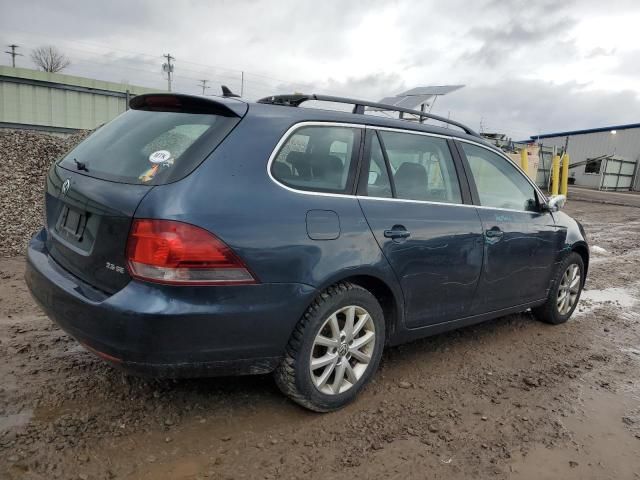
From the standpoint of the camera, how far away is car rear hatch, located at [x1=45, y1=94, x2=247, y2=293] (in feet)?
8.11

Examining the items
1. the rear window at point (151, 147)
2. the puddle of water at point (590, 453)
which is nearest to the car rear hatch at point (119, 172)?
the rear window at point (151, 147)

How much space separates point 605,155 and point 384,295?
4222 centimetres

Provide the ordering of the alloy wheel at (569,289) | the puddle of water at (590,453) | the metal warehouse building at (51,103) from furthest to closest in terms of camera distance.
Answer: the metal warehouse building at (51,103) → the alloy wheel at (569,289) → the puddle of water at (590,453)

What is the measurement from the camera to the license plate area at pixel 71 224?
8.86 ft

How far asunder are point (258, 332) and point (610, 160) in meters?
36.4

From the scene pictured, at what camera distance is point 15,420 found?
2.72 metres

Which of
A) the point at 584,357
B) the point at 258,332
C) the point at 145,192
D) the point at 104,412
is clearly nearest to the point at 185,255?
the point at 145,192

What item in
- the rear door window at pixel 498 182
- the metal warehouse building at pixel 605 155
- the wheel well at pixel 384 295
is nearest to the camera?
Result: the wheel well at pixel 384 295

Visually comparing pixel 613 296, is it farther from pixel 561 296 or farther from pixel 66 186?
pixel 66 186

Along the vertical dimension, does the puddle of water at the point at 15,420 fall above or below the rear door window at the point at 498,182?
below

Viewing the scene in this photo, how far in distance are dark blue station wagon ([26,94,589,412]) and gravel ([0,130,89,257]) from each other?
3.63 metres

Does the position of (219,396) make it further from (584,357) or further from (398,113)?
(584,357)

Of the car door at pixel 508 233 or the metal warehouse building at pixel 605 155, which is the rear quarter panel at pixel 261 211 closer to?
the car door at pixel 508 233

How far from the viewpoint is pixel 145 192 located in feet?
7.98
